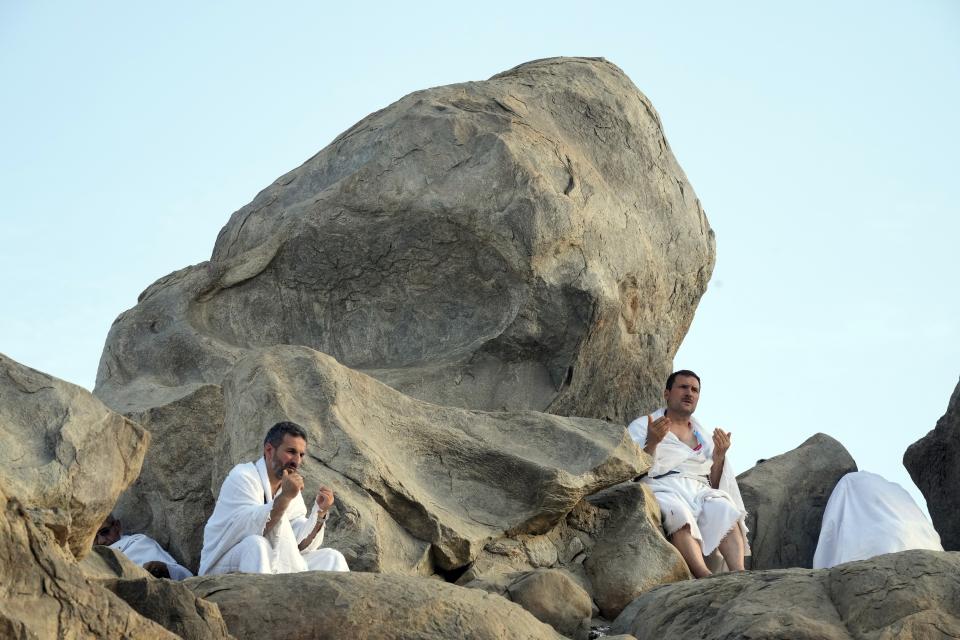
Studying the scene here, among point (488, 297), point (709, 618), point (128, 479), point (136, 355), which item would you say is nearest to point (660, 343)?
point (488, 297)

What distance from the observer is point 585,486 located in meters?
10.0

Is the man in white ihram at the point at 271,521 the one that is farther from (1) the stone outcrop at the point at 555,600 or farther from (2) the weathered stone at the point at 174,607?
(2) the weathered stone at the point at 174,607

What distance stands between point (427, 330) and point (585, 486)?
2.24 metres

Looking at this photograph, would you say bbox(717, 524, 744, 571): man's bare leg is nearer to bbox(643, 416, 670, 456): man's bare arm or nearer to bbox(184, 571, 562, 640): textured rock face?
bbox(643, 416, 670, 456): man's bare arm

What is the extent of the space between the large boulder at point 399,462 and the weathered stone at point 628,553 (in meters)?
0.20

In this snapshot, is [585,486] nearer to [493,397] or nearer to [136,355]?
[493,397]

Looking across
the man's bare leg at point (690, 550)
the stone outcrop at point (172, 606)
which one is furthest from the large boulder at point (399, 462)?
the stone outcrop at point (172, 606)

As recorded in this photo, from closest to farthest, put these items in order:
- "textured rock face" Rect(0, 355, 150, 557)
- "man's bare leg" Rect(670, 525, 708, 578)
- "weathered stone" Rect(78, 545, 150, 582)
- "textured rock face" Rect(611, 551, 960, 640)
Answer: "textured rock face" Rect(0, 355, 150, 557), "weathered stone" Rect(78, 545, 150, 582), "textured rock face" Rect(611, 551, 960, 640), "man's bare leg" Rect(670, 525, 708, 578)

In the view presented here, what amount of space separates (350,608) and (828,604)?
92.3 inches

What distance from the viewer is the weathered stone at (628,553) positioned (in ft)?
32.1

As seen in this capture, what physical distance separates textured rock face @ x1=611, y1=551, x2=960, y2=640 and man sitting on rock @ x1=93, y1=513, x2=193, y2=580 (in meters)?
2.94

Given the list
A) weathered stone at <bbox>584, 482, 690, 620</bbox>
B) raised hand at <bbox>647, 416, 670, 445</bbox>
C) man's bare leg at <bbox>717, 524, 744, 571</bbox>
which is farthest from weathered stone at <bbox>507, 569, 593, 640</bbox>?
raised hand at <bbox>647, 416, 670, 445</bbox>

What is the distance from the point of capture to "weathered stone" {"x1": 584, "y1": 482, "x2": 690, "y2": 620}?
32.1ft

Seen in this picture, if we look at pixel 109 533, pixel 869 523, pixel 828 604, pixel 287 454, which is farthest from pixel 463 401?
pixel 828 604
